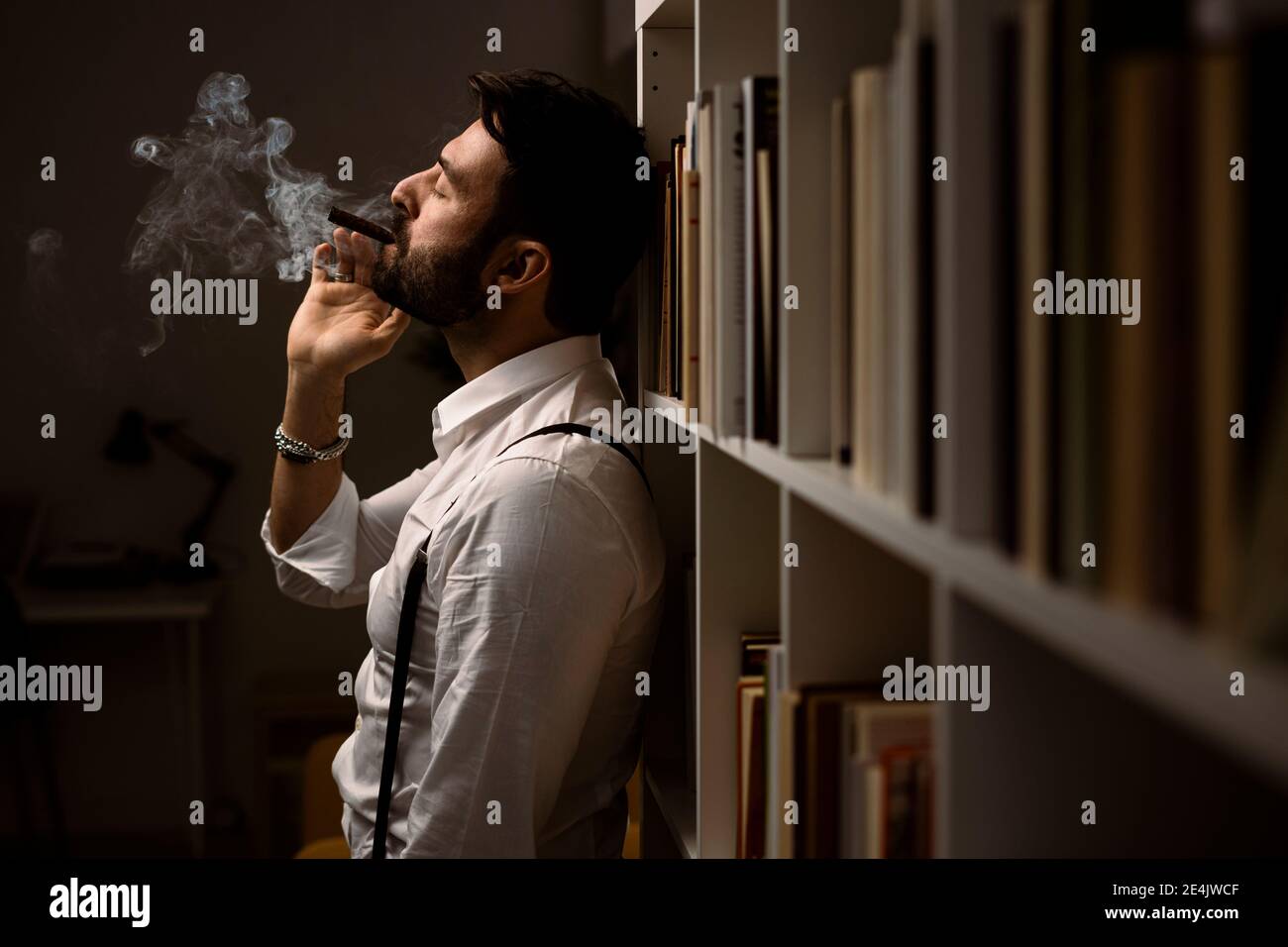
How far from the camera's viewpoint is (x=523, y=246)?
1610mm

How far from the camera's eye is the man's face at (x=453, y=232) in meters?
1.62

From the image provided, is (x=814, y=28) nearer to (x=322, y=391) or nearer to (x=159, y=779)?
(x=322, y=391)

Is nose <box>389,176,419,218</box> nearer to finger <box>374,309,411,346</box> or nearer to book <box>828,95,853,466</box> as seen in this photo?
finger <box>374,309,411,346</box>

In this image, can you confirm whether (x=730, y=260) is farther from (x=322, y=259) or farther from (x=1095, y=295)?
(x=322, y=259)

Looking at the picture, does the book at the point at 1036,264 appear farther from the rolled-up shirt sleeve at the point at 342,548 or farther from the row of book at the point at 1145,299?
the rolled-up shirt sleeve at the point at 342,548

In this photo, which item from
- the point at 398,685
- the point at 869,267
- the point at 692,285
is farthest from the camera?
the point at 398,685

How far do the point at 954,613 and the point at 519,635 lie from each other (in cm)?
77

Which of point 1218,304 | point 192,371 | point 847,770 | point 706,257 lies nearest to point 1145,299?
point 1218,304

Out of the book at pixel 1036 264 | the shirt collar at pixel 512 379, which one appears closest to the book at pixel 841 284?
the book at pixel 1036 264

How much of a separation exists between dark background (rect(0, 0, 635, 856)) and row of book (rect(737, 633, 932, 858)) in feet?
7.93

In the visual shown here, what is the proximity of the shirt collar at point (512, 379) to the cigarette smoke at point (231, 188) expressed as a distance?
1493mm

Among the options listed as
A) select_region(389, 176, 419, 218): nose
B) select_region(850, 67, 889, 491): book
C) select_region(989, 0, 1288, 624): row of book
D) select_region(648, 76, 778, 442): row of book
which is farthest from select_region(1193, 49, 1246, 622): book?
select_region(389, 176, 419, 218): nose

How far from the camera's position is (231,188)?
9.92 feet

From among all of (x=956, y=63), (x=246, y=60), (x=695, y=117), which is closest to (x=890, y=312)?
(x=956, y=63)
